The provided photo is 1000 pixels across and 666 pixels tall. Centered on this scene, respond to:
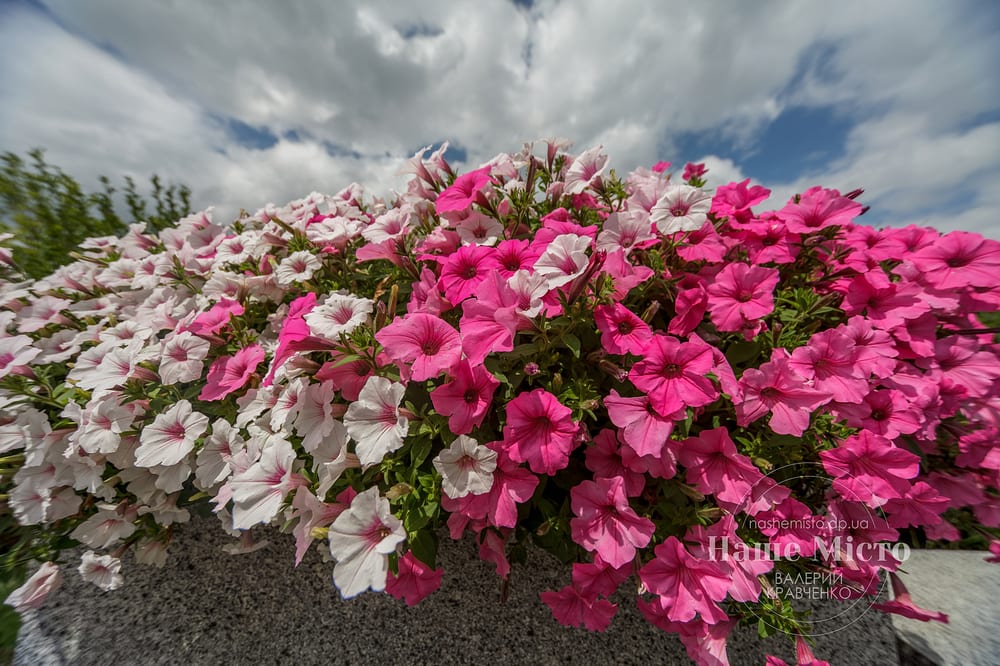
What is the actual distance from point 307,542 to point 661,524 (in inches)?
51.6

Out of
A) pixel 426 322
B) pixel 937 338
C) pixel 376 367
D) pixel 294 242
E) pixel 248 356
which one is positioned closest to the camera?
pixel 426 322

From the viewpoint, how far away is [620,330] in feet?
4.65

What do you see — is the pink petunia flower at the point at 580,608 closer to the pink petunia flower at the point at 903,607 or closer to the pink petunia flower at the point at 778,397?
the pink petunia flower at the point at 778,397

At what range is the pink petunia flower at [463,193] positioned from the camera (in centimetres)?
175

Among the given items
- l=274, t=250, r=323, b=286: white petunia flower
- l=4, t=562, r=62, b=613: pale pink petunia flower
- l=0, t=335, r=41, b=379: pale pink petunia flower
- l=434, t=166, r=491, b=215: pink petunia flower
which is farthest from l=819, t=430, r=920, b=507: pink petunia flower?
l=0, t=335, r=41, b=379: pale pink petunia flower

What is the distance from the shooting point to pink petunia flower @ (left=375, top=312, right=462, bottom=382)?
48.9 inches

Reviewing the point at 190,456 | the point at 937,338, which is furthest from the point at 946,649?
the point at 190,456

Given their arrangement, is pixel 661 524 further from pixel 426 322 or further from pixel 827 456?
pixel 426 322

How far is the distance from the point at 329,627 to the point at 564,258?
89.7 inches

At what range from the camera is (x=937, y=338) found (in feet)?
6.54

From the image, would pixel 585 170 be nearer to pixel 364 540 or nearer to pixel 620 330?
pixel 620 330

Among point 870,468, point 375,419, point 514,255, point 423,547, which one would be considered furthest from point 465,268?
point 870,468

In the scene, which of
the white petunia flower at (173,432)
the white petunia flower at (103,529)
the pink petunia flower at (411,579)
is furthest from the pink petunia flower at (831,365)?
the white petunia flower at (103,529)

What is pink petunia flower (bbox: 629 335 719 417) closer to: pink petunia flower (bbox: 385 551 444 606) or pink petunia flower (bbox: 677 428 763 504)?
pink petunia flower (bbox: 677 428 763 504)
